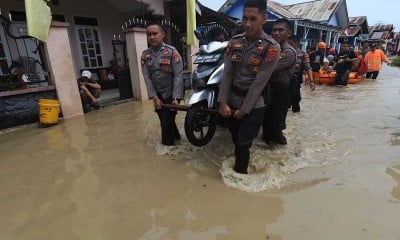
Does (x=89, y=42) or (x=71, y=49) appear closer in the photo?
(x=71, y=49)

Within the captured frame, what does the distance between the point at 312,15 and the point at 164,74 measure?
946 inches

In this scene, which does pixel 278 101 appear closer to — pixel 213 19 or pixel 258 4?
pixel 258 4

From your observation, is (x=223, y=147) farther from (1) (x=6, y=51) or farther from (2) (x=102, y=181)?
(1) (x=6, y=51)

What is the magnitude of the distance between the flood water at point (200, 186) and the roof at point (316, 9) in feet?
69.1

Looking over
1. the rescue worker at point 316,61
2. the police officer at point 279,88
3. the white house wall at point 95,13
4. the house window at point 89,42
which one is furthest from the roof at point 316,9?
the police officer at point 279,88

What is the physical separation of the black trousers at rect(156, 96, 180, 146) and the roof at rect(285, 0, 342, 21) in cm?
2288

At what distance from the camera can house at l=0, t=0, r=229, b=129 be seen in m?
5.92

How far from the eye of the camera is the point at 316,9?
23.9 meters

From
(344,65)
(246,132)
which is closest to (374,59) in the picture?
(344,65)

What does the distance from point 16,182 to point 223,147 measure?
106 inches

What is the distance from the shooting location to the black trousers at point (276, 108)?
12.7 ft

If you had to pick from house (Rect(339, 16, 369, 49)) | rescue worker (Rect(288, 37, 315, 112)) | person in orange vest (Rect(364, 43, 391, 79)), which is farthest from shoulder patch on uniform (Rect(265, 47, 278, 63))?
house (Rect(339, 16, 369, 49))

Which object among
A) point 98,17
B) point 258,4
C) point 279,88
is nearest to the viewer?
point 258,4

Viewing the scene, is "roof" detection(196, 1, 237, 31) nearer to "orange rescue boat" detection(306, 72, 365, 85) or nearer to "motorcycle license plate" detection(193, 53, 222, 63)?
"orange rescue boat" detection(306, 72, 365, 85)
